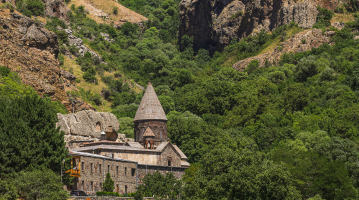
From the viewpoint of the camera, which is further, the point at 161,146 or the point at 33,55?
the point at 33,55

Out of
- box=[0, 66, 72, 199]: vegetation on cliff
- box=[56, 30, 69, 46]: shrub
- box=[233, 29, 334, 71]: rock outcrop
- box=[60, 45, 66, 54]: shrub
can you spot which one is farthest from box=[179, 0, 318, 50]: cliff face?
box=[0, 66, 72, 199]: vegetation on cliff

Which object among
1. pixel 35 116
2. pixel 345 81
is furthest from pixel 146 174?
pixel 345 81

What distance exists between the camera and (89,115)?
79.4 meters

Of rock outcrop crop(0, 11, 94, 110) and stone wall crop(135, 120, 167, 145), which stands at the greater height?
rock outcrop crop(0, 11, 94, 110)

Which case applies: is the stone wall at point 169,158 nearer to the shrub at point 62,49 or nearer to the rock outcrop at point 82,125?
the rock outcrop at point 82,125

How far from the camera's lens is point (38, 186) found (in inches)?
1815

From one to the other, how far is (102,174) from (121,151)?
5.80 meters

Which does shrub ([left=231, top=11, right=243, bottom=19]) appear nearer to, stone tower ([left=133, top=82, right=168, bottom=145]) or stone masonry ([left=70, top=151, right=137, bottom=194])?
stone tower ([left=133, top=82, right=168, bottom=145])

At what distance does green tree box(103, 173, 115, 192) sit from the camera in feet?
185

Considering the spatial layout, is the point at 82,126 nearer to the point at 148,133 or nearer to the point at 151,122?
the point at 151,122

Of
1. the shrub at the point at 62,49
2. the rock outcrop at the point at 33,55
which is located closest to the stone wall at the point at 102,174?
the rock outcrop at the point at 33,55

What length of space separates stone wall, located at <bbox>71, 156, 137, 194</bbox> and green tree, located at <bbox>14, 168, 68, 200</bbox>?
7.47m

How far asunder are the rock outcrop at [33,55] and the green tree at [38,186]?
4215 cm

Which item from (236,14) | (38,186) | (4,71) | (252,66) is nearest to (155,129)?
(38,186)
